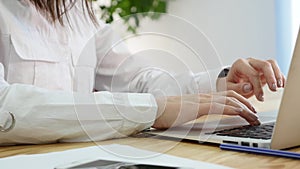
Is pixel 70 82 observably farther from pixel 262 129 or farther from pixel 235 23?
pixel 235 23

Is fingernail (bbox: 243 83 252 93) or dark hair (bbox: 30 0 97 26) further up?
dark hair (bbox: 30 0 97 26)

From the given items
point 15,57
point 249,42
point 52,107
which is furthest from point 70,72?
point 249,42

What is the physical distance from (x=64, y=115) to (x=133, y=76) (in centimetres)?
43

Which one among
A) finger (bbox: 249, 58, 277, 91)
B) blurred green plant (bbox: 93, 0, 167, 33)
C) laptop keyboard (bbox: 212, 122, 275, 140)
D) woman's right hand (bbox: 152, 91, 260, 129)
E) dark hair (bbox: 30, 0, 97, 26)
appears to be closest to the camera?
laptop keyboard (bbox: 212, 122, 275, 140)

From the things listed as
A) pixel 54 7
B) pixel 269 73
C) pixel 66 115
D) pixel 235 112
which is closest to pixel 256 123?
pixel 235 112

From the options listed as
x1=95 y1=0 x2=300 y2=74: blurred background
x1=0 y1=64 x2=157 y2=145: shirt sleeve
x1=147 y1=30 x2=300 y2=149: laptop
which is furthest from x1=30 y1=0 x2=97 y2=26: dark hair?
x1=95 y1=0 x2=300 y2=74: blurred background

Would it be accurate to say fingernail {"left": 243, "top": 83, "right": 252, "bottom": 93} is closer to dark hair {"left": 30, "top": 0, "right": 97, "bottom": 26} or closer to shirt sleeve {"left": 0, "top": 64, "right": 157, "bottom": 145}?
shirt sleeve {"left": 0, "top": 64, "right": 157, "bottom": 145}

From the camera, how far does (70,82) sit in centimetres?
106

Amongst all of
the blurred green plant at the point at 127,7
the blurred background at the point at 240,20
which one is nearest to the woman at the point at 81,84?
the blurred background at the point at 240,20

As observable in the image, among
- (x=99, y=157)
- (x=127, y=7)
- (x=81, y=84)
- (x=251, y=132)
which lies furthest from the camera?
(x=127, y=7)

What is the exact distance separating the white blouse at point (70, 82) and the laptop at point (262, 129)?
69 millimetres

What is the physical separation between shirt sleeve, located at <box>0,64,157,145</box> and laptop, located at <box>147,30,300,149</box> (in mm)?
58

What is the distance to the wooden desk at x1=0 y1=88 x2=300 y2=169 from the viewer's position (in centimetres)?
50

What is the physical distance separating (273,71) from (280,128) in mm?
373
